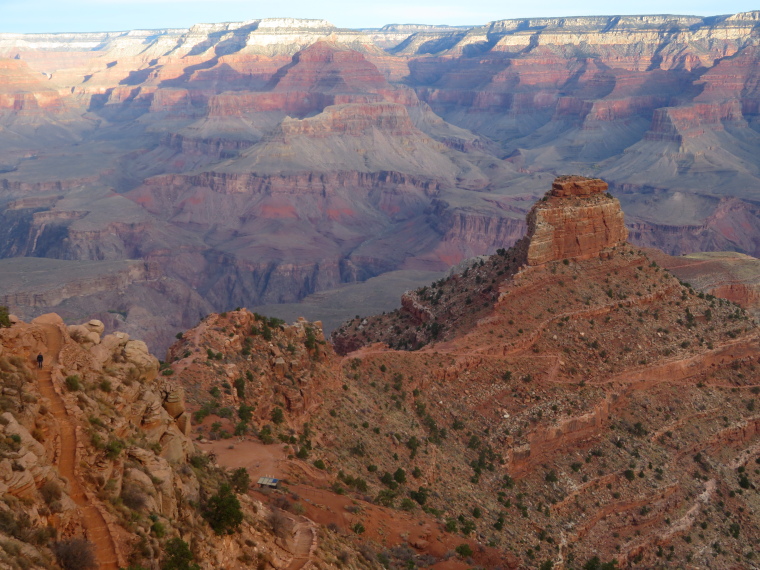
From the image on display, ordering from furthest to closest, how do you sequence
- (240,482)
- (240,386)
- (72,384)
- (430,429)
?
(430,429), (240,386), (240,482), (72,384)

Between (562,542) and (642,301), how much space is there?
63.3 ft

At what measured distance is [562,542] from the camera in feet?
107

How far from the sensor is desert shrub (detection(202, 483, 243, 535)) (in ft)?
55.0

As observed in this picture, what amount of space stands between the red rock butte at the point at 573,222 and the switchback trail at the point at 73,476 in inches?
1325

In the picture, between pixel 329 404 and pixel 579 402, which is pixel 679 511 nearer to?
pixel 579 402

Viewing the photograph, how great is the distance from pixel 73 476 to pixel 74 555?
229cm

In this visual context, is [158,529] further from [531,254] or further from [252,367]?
[531,254]

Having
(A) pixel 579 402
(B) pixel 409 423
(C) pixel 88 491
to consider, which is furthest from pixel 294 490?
(A) pixel 579 402

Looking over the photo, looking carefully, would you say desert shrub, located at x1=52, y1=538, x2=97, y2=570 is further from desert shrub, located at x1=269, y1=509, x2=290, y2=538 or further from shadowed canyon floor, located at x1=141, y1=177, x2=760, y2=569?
shadowed canyon floor, located at x1=141, y1=177, x2=760, y2=569

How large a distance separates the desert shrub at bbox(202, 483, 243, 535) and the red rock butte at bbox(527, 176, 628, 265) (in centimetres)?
3191

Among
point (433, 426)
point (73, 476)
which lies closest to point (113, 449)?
point (73, 476)

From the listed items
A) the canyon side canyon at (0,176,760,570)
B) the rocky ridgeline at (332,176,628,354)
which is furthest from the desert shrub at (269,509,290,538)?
the rocky ridgeline at (332,176,628,354)

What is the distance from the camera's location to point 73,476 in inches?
573

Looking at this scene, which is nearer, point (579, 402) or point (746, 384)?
point (579, 402)
